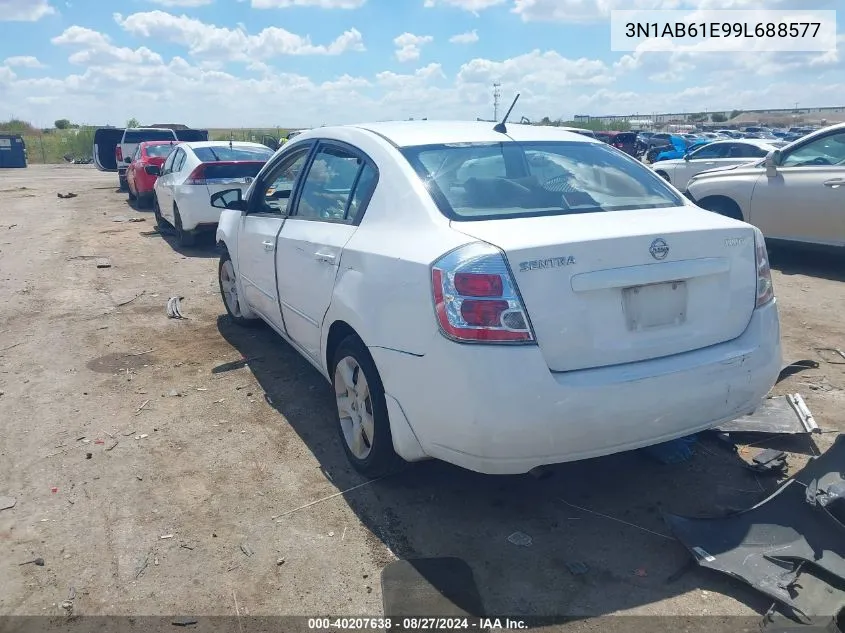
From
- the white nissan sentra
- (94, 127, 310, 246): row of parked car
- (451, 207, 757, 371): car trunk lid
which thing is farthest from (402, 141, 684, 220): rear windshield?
(94, 127, 310, 246): row of parked car

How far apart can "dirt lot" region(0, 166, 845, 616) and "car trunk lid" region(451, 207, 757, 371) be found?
0.88 meters

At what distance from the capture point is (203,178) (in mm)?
10531

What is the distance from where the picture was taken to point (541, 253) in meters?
2.93

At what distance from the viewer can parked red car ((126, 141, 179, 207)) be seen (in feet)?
54.1

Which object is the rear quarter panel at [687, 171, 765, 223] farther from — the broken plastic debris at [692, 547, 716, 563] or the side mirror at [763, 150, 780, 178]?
the broken plastic debris at [692, 547, 716, 563]

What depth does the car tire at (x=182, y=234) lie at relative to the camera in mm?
10930

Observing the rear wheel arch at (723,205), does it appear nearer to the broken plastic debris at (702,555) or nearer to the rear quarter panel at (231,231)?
the rear quarter panel at (231,231)

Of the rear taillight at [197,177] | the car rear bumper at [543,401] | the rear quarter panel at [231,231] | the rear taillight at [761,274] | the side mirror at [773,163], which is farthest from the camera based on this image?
the rear taillight at [197,177]

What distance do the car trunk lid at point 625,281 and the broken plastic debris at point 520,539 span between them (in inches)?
33.5

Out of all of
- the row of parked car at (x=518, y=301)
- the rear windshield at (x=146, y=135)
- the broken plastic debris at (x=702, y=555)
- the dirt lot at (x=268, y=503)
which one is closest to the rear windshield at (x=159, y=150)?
the rear windshield at (x=146, y=135)

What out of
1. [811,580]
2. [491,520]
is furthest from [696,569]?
[491,520]

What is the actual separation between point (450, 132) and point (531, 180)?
2.19 ft

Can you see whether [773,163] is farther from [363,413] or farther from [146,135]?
[146,135]

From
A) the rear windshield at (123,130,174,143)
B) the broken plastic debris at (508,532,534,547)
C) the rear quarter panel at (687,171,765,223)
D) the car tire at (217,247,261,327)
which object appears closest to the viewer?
the broken plastic debris at (508,532,534,547)
